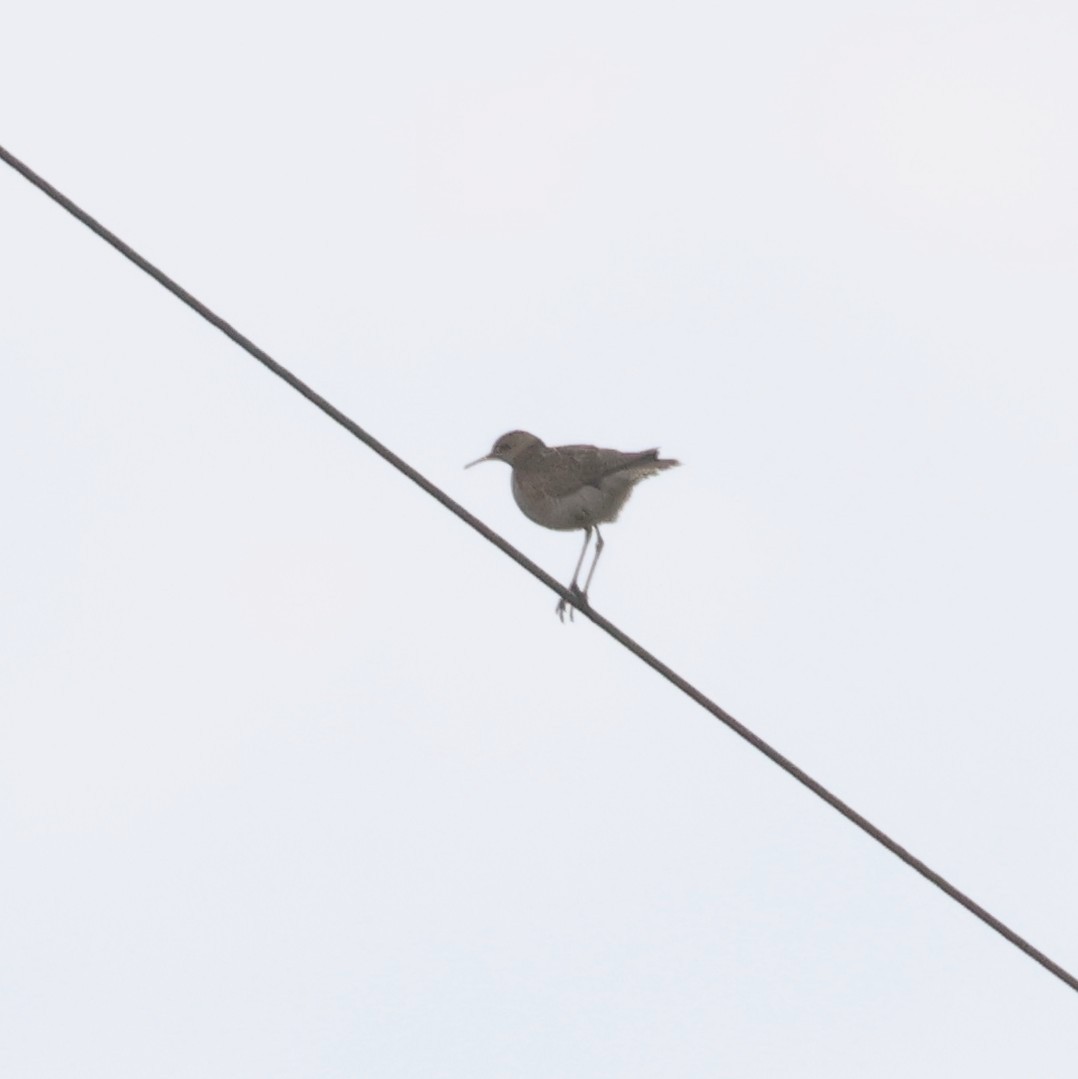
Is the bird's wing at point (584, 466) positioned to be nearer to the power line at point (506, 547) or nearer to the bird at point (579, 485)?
the bird at point (579, 485)

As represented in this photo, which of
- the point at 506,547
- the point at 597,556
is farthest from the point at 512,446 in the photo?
the point at 506,547

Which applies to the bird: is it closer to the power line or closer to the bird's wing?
the bird's wing

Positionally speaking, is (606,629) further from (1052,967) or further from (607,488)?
(607,488)

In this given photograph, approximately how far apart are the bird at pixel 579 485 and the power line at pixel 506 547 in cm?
404

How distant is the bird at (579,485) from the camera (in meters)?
12.5

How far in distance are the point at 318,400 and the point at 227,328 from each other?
42 centimetres

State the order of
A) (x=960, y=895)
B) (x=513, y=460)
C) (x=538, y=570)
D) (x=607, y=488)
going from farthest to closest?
(x=513, y=460) → (x=607, y=488) → (x=538, y=570) → (x=960, y=895)

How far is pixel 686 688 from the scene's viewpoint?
25.6 ft

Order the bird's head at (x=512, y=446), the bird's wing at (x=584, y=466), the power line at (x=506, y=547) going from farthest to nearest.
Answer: the bird's head at (x=512, y=446)
the bird's wing at (x=584, y=466)
the power line at (x=506, y=547)

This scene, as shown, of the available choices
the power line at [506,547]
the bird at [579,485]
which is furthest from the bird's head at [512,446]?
the power line at [506,547]

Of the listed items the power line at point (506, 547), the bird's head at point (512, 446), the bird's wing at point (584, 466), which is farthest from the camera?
the bird's head at point (512, 446)

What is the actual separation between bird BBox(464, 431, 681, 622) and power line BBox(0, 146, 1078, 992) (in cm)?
404

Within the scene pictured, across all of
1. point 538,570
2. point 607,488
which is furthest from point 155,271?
point 607,488

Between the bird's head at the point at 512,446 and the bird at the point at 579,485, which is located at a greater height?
the bird's head at the point at 512,446
